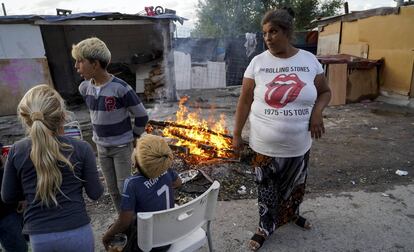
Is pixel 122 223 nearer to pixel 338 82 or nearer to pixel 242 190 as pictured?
pixel 242 190

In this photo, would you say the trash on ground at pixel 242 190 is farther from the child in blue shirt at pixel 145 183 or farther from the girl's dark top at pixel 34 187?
the girl's dark top at pixel 34 187

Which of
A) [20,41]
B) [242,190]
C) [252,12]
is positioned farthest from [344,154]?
[252,12]

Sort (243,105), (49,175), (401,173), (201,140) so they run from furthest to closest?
(201,140)
(401,173)
(243,105)
(49,175)

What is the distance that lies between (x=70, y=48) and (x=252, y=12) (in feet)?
45.8

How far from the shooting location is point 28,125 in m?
1.86

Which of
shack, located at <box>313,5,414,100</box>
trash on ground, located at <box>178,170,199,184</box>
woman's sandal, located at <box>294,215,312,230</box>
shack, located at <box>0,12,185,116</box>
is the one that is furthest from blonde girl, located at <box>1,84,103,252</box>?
shack, located at <box>313,5,414,100</box>

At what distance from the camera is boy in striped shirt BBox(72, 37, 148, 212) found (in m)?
2.81

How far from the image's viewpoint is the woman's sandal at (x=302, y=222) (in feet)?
11.3

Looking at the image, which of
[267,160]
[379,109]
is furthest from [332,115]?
[267,160]

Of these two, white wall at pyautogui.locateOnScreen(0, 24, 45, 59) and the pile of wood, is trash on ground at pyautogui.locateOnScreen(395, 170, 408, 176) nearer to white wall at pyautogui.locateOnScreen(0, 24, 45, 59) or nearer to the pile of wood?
the pile of wood

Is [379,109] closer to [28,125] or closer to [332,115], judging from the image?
[332,115]

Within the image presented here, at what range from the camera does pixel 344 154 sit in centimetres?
586

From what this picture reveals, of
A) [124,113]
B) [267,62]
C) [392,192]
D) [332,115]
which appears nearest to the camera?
[267,62]

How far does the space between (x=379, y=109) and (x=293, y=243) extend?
811 cm
